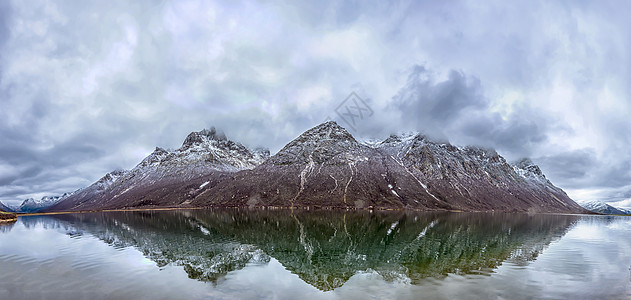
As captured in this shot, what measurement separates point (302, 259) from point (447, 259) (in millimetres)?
19176

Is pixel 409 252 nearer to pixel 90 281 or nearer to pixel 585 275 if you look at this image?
pixel 585 275

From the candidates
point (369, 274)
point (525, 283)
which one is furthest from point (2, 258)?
point (525, 283)

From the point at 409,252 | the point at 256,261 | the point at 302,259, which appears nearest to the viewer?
the point at 256,261

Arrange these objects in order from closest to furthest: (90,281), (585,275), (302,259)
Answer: (90,281) < (585,275) < (302,259)

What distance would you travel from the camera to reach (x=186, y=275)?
29281 millimetres

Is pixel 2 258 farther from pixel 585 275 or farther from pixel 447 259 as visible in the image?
pixel 585 275

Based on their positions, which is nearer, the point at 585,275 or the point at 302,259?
the point at 585,275

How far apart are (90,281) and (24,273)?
9471 mm

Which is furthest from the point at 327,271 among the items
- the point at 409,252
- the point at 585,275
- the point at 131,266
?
the point at 585,275

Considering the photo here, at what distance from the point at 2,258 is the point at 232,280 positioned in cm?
3440

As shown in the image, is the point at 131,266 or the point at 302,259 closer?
the point at 131,266

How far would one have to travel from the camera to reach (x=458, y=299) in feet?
74.2

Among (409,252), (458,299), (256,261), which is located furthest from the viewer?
(409,252)

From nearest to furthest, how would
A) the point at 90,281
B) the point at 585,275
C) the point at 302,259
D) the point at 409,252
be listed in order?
the point at 90,281
the point at 585,275
the point at 302,259
the point at 409,252
